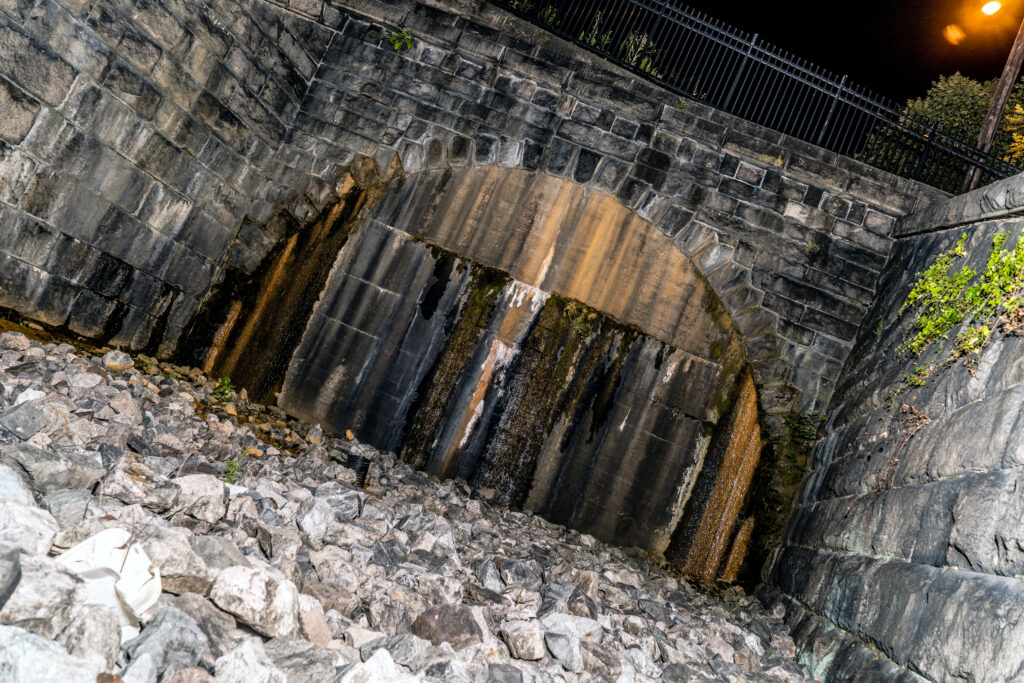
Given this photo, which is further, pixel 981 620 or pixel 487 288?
pixel 487 288

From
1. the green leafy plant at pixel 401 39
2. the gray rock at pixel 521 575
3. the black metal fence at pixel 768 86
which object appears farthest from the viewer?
the black metal fence at pixel 768 86

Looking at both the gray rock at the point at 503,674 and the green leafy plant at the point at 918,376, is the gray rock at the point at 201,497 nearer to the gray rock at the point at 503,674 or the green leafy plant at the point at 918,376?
the gray rock at the point at 503,674

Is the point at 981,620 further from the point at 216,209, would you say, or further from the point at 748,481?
the point at 216,209

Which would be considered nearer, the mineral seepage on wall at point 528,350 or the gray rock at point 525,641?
the gray rock at point 525,641

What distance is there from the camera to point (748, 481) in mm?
6047

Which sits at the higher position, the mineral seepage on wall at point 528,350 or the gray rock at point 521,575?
the mineral seepage on wall at point 528,350

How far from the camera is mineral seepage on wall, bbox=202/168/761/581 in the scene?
234 inches

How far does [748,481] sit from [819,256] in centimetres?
247

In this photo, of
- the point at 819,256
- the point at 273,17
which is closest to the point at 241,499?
the point at 273,17

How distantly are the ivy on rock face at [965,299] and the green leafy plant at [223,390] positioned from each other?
591 centimetres

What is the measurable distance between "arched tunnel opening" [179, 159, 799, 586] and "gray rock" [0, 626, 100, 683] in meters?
4.38

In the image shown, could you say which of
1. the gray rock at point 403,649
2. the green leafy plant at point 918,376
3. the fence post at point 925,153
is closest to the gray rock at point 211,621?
the gray rock at point 403,649

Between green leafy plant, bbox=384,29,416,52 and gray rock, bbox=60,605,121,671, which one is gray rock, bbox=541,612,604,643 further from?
green leafy plant, bbox=384,29,416,52

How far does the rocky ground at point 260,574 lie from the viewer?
1.81m
